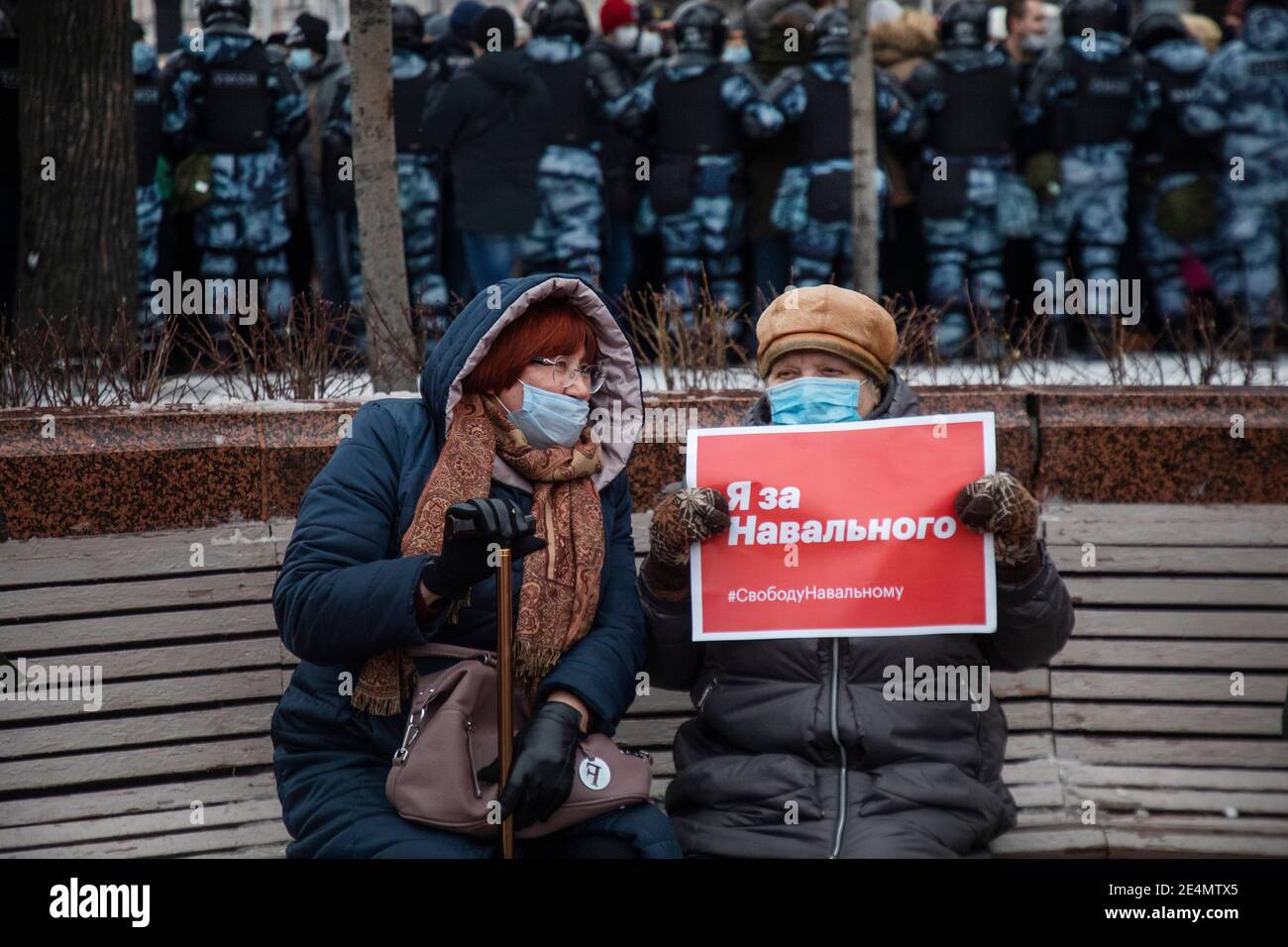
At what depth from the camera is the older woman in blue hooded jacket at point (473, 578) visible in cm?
362

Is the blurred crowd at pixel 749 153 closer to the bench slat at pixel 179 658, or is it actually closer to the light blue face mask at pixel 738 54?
the light blue face mask at pixel 738 54

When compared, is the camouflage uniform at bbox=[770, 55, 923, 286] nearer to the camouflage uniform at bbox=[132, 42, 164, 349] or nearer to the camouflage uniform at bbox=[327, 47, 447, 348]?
the camouflage uniform at bbox=[327, 47, 447, 348]

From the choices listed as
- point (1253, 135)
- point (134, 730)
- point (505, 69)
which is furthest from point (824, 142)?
point (134, 730)

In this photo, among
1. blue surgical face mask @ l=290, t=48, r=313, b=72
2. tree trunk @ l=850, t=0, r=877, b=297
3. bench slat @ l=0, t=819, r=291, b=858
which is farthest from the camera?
blue surgical face mask @ l=290, t=48, r=313, b=72

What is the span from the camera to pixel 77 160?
7.69 meters

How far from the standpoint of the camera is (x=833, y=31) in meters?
9.73

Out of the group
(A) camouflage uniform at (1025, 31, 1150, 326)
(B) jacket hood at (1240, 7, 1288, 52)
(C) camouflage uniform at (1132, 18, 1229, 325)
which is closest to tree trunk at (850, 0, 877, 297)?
(A) camouflage uniform at (1025, 31, 1150, 326)

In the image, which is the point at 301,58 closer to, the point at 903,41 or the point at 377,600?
the point at 903,41

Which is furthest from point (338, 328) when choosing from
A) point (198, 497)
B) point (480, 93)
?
point (480, 93)

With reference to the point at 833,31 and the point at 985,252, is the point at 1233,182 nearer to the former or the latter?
the point at 985,252

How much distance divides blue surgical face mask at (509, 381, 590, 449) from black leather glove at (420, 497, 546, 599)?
1.19ft

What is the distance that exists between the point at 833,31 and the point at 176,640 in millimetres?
6230

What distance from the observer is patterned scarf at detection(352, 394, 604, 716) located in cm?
375

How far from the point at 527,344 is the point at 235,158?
6.29 m
